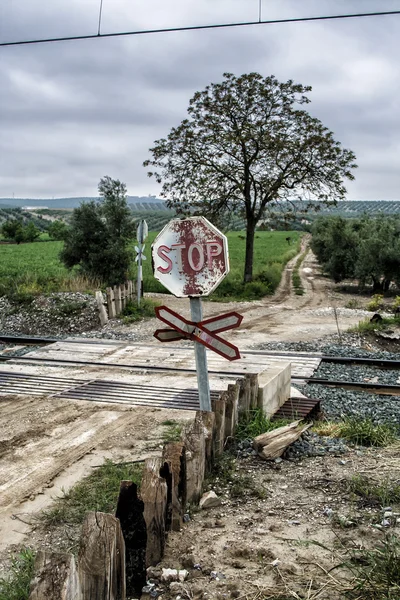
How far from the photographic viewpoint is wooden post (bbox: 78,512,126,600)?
110 inches

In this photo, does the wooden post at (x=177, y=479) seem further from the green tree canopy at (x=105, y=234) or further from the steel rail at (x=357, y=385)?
the green tree canopy at (x=105, y=234)

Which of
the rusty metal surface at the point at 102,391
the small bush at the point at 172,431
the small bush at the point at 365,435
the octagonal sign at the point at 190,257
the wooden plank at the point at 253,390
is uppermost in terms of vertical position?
the octagonal sign at the point at 190,257

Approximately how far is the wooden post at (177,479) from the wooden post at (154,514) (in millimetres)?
307

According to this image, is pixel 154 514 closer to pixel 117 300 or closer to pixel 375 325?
pixel 375 325

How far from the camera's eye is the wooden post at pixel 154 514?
3588 mm

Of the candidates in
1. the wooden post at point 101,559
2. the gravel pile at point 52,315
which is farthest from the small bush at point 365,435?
the gravel pile at point 52,315

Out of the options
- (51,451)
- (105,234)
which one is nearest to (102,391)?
(51,451)

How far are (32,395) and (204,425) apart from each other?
469 centimetres

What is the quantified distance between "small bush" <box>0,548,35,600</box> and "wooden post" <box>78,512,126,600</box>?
0.55 m

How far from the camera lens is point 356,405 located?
892 cm

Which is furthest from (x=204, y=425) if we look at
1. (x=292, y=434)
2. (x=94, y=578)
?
(x=94, y=578)

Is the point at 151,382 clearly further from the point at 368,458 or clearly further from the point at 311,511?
the point at 311,511

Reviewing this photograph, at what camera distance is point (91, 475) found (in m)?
5.59

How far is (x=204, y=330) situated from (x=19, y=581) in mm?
2447
